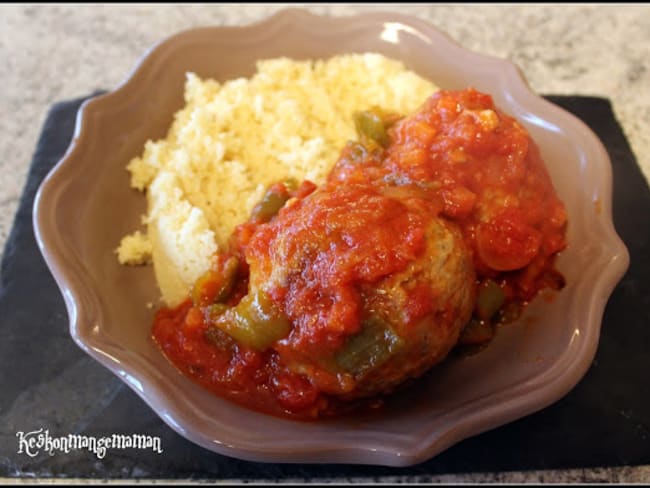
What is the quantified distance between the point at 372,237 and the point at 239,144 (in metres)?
1.22

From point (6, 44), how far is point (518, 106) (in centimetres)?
369

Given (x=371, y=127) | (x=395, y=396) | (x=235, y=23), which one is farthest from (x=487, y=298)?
(x=235, y=23)

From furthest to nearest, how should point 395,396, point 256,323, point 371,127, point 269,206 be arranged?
point 371,127, point 269,206, point 395,396, point 256,323

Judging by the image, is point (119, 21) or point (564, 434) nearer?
point (564, 434)

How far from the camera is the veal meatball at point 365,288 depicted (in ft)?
6.88

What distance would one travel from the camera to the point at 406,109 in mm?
3270

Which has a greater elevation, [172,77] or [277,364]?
[172,77]

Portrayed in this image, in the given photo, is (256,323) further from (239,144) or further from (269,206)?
(239,144)

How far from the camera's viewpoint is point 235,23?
472cm

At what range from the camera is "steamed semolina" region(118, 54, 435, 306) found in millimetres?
2812

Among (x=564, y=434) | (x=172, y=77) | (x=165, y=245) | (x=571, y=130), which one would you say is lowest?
(x=564, y=434)

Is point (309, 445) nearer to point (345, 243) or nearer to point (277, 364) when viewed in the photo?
point (277, 364)

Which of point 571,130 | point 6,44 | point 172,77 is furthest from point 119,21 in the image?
point 571,130

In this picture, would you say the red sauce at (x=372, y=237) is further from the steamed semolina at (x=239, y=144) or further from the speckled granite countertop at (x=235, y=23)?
the speckled granite countertop at (x=235, y=23)
